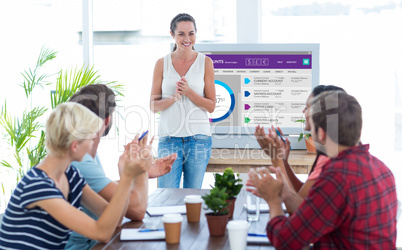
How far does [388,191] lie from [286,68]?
2.57 meters

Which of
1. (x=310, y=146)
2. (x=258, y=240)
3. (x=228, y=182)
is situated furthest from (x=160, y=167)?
(x=310, y=146)

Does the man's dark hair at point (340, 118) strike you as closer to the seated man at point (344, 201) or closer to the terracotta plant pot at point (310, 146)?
the seated man at point (344, 201)

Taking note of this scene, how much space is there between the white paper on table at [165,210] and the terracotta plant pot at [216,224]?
0.36 m

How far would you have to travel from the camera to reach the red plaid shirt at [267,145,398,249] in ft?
4.68

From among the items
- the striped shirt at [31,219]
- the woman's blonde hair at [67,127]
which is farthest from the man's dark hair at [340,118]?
the striped shirt at [31,219]

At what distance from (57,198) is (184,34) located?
1879mm

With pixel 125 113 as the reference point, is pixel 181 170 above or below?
below

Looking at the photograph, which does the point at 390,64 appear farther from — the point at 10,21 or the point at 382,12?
the point at 10,21

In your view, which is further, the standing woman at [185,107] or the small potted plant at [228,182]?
the standing woman at [185,107]

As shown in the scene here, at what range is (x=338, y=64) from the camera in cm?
432

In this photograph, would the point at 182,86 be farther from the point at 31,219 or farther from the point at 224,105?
the point at 31,219

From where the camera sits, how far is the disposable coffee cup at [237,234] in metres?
1.58

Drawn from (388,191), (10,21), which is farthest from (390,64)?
(10,21)

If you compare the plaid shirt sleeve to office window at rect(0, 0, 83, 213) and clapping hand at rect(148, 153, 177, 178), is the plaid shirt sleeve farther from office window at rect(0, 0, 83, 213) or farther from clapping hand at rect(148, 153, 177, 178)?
office window at rect(0, 0, 83, 213)
